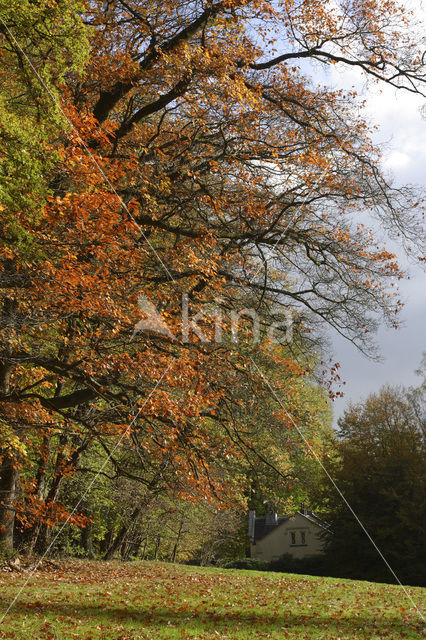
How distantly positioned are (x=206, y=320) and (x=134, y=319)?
1491 millimetres

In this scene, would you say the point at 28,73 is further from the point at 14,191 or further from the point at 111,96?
the point at 111,96

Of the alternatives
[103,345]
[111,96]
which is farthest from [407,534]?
[111,96]

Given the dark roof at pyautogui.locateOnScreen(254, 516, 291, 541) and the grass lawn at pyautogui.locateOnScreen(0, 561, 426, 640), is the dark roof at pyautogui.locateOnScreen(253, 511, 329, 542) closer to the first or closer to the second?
the dark roof at pyautogui.locateOnScreen(254, 516, 291, 541)

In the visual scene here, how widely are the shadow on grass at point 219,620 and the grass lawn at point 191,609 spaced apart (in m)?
0.02

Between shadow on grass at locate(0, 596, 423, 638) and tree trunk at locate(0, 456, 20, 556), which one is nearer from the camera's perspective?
shadow on grass at locate(0, 596, 423, 638)

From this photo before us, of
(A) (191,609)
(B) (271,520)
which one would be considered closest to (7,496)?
(A) (191,609)

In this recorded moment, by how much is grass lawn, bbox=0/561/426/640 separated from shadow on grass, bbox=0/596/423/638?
2 centimetres

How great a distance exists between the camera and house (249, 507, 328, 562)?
119ft

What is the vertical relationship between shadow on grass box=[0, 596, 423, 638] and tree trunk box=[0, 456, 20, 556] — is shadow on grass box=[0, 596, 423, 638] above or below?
below

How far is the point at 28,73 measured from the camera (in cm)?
704

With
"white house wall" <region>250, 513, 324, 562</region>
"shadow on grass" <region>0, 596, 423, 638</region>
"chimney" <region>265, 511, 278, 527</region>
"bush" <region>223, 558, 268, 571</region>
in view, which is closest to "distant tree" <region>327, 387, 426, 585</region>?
"bush" <region>223, 558, 268, 571</region>

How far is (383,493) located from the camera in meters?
23.9

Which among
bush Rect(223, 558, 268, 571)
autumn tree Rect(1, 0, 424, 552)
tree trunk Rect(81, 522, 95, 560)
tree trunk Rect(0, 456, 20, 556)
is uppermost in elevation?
autumn tree Rect(1, 0, 424, 552)

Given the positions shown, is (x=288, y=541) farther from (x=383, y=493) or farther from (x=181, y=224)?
(x=181, y=224)
